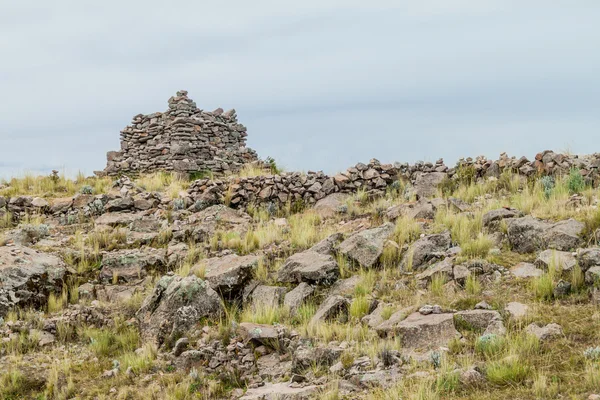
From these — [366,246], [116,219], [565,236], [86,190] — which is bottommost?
[366,246]

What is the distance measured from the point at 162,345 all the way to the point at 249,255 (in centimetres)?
299

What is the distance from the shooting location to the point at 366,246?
376 inches

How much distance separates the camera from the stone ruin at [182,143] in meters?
19.4

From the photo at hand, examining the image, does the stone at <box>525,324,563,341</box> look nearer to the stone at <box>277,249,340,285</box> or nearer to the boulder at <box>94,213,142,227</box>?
the stone at <box>277,249,340,285</box>

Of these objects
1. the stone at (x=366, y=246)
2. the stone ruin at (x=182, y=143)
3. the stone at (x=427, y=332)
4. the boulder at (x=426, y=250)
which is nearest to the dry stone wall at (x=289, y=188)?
the stone ruin at (x=182, y=143)

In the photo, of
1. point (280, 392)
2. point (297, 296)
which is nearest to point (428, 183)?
point (297, 296)

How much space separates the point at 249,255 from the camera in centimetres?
1066

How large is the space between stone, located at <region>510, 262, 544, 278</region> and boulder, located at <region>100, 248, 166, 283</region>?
244 inches

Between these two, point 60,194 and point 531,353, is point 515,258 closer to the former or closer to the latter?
point 531,353

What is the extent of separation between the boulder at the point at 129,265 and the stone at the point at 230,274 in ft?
4.10

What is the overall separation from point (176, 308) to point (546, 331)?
16.0 feet

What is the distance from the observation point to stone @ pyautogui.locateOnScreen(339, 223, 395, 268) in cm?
938

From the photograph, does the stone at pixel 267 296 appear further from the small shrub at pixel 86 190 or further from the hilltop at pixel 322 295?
the small shrub at pixel 86 190

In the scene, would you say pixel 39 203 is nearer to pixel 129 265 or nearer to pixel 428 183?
pixel 129 265
